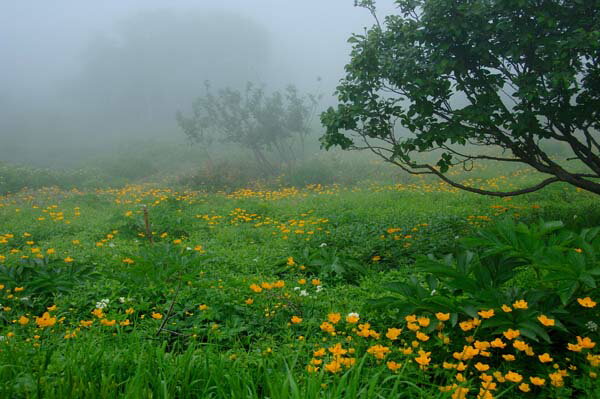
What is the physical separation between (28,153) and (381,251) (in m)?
33.3

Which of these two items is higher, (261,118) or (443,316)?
(261,118)

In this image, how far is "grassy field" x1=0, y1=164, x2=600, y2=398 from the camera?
1915 mm

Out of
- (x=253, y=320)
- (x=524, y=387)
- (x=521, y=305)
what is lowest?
(x=253, y=320)

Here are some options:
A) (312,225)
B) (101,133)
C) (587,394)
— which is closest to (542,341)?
(587,394)

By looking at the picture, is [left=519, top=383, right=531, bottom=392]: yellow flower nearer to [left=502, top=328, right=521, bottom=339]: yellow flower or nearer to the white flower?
[left=502, top=328, right=521, bottom=339]: yellow flower

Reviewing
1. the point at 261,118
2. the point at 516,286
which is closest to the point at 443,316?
the point at 516,286

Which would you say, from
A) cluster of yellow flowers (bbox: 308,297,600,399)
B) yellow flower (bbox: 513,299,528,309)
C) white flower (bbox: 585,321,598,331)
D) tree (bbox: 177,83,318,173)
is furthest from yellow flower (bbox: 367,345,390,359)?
tree (bbox: 177,83,318,173)

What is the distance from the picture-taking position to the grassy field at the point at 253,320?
6.28 feet

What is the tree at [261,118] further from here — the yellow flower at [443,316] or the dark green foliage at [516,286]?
the yellow flower at [443,316]

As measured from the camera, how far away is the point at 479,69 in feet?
16.9

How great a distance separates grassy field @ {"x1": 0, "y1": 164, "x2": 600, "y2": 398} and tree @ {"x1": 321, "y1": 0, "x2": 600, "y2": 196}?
1.26m

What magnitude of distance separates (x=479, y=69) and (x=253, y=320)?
419 cm

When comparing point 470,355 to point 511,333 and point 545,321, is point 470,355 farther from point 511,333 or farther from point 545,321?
point 545,321

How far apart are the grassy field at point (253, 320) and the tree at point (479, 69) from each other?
126 centimetres
